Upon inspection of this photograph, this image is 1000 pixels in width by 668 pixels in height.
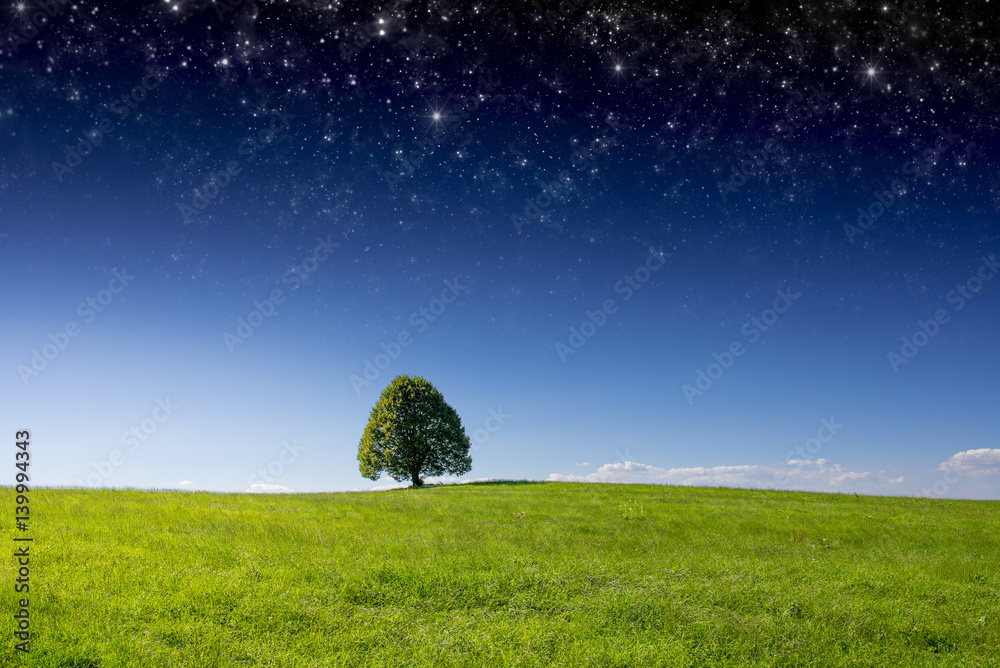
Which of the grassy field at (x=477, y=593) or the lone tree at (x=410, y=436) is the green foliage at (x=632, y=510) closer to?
the grassy field at (x=477, y=593)

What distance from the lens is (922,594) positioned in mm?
13469

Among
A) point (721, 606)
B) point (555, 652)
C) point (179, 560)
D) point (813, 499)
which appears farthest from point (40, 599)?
point (813, 499)

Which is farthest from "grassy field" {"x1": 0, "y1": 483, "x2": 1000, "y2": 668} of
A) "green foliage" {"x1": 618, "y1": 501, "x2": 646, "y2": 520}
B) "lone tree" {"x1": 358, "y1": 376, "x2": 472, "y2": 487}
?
"lone tree" {"x1": 358, "y1": 376, "x2": 472, "y2": 487}

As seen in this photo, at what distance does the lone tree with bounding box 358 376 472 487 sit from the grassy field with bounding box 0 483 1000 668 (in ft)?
79.5

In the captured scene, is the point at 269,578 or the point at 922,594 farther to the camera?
the point at 922,594

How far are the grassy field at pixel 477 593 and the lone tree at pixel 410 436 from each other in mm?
24236

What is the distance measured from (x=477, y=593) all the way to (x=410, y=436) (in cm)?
3348

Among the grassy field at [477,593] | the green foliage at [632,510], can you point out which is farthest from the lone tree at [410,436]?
the grassy field at [477,593]

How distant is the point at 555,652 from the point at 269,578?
21.6 feet

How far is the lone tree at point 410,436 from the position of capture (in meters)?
44.5

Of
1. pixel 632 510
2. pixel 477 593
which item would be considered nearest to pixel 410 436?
pixel 632 510

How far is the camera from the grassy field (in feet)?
31.5

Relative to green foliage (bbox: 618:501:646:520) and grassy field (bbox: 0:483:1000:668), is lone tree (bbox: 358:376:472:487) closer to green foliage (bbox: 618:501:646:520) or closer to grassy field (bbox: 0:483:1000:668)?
green foliage (bbox: 618:501:646:520)

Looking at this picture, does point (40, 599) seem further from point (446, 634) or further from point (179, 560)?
point (446, 634)
